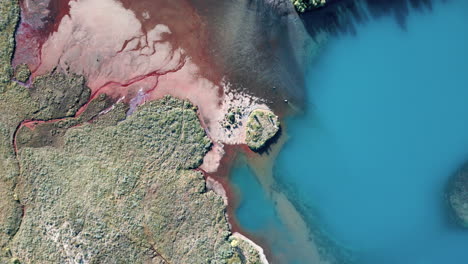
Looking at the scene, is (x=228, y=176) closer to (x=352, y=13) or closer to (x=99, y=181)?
(x=99, y=181)

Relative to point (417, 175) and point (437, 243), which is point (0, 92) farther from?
point (437, 243)

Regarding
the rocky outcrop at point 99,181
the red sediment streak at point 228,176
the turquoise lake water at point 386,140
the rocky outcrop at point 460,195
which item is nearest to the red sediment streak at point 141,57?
the red sediment streak at point 228,176

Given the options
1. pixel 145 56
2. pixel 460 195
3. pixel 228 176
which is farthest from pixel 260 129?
pixel 460 195

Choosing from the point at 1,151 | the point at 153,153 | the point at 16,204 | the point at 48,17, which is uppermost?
the point at 48,17

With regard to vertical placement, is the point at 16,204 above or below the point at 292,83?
above

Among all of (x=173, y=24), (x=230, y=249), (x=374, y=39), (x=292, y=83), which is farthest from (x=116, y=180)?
(x=374, y=39)
